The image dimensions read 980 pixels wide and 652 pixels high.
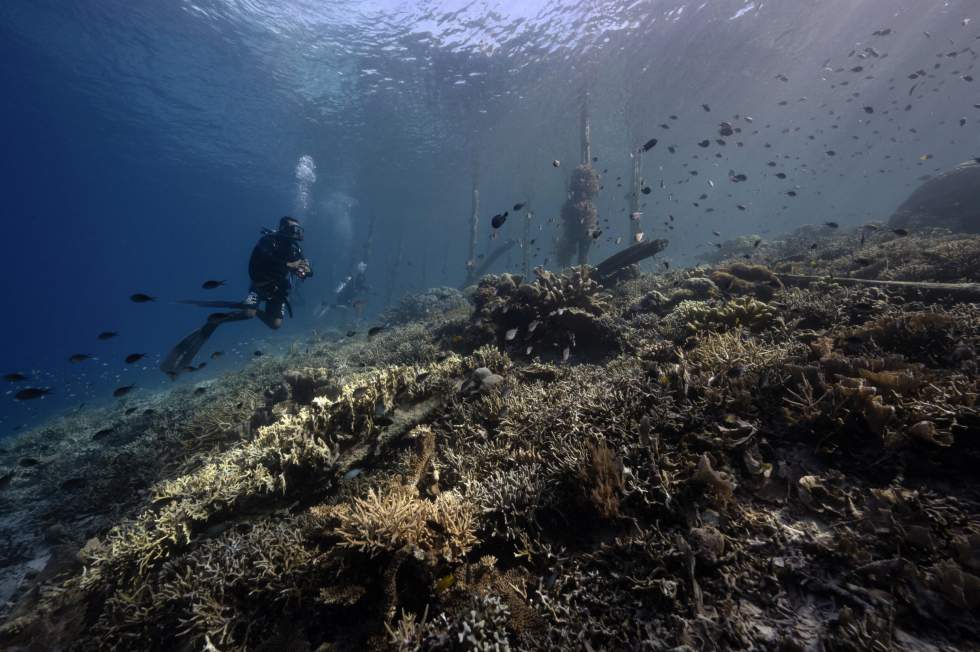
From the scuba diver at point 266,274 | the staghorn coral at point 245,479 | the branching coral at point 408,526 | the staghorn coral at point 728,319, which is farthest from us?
the scuba diver at point 266,274

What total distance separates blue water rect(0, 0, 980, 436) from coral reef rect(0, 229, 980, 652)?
32.8ft

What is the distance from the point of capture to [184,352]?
10422 mm

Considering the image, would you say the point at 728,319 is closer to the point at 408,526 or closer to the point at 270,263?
the point at 408,526

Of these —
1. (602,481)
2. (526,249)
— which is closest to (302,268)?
(602,481)

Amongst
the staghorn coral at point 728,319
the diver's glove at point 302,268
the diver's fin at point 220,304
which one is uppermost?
the diver's glove at point 302,268

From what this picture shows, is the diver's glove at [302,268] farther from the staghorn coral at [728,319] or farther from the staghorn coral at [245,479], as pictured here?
the staghorn coral at [728,319]

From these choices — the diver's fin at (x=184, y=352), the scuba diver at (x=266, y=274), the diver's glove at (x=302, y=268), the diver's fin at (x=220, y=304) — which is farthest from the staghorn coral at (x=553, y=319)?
the diver's fin at (x=184, y=352)

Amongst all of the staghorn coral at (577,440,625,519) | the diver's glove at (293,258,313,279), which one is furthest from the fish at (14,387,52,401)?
the staghorn coral at (577,440,625,519)

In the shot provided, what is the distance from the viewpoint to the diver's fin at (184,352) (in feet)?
33.0

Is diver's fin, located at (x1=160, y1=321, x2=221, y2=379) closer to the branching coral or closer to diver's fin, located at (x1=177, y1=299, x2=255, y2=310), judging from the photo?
diver's fin, located at (x1=177, y1=299, x2=255, y2=310)

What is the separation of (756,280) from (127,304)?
205 meters

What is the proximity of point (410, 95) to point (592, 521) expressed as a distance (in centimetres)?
3361

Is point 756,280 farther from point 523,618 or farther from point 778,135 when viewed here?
point 778,135

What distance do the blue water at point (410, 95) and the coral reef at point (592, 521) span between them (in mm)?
9997
